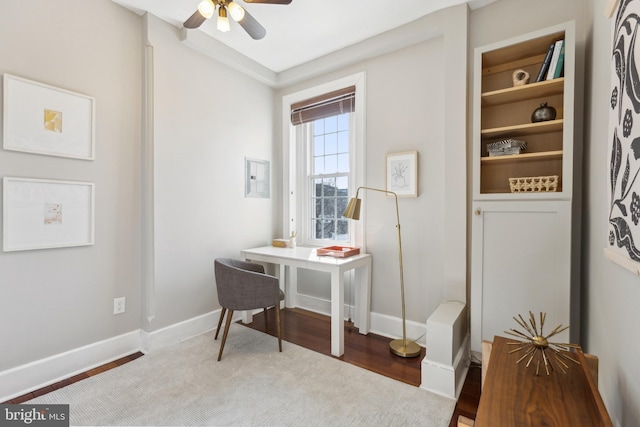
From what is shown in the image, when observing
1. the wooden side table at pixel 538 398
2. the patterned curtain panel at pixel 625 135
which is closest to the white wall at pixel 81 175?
the wooden side table at pixel 538 398

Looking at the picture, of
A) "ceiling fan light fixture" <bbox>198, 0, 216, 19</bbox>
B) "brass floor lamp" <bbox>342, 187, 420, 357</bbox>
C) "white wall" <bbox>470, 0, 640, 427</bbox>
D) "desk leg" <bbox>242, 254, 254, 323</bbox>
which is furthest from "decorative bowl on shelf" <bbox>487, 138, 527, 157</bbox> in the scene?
"desk leg" <bbox>242, 254, 254, 323</bbox>

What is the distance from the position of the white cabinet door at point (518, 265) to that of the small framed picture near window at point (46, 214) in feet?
8.78

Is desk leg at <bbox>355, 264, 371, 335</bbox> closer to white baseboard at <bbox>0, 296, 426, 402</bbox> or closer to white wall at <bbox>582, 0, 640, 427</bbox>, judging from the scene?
white baseboard at <bbox>0, 296, 426, 402</bbox>

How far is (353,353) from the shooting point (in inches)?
93.2

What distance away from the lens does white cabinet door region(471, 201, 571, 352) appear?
171 centimetres

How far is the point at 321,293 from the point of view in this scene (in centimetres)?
326

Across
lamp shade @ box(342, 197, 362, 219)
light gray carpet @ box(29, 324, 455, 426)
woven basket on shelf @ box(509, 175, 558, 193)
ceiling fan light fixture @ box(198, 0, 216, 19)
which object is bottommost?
light gray carpet @ box(29, 324, 455, 426)

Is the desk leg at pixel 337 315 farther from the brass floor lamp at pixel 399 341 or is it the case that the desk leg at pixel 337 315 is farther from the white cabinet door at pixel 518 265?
the white cabinet door at pixel 518 265

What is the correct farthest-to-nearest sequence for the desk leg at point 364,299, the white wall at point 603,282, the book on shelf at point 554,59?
the desk leg at point 364,299 < the book on shelf at point 554,59 < the white wall at point 603,282

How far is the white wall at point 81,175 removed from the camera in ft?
5.93

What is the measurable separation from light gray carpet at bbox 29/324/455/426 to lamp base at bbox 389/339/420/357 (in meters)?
0.36

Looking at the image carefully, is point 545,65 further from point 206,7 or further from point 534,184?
point 206,7

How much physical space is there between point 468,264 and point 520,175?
28.5 inches

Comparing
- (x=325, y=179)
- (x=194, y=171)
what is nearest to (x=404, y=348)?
(x=325, y=179)
